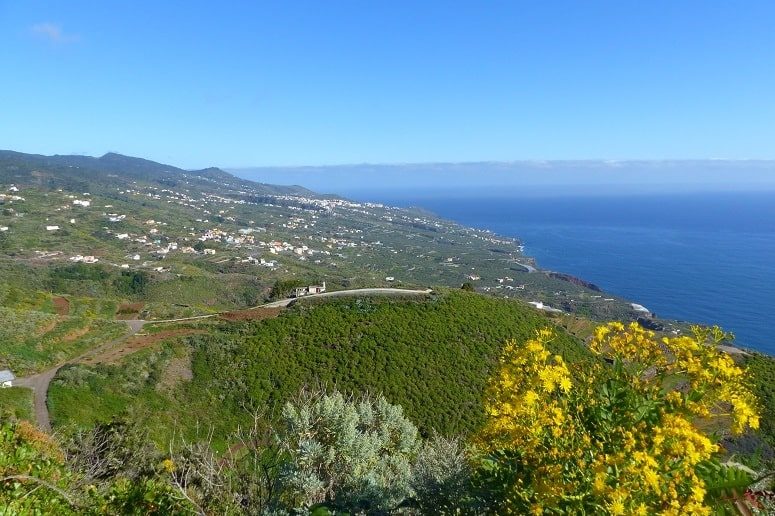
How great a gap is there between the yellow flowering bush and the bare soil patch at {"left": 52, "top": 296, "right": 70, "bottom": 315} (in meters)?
42.6

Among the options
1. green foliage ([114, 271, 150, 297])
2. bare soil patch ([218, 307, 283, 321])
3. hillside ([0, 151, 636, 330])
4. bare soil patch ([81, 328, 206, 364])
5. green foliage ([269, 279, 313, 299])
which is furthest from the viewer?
hillside ([0, 151, 636, 330])

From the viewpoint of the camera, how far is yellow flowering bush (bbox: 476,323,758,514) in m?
3.42

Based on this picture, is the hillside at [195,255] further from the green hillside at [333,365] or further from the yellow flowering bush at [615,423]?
the yellow flowering bush at [615,423]

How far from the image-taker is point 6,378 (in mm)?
20922

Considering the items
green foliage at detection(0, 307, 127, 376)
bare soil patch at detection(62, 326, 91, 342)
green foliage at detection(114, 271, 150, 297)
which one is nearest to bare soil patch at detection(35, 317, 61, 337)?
green foliage at detection(0, 307, 127, 376)

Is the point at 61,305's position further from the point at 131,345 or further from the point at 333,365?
the point at 333,365

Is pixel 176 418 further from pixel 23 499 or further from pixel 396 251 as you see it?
pixel 396 251

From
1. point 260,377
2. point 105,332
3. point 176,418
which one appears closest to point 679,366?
point 176,418

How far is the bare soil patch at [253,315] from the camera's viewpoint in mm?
31359

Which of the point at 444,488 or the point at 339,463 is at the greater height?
the point at 444,488

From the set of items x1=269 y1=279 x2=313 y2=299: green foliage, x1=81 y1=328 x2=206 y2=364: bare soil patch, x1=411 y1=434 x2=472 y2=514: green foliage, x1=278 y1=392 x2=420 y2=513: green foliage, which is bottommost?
x1=269 y1=279 x2=313 y2=299: green foliage

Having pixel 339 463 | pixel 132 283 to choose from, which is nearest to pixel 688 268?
pixel 132 283

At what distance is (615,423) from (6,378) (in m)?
26.0

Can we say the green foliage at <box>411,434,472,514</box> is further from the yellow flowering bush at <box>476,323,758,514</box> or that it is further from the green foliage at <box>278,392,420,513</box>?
the yellow flowering bush at <box>476,323,758,514</box>
